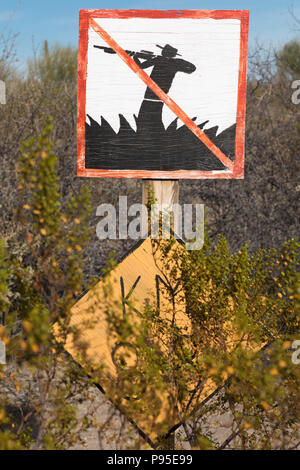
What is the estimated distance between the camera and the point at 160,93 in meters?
3.05

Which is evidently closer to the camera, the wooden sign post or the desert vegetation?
the desert vegetation

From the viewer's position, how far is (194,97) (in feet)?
10.0

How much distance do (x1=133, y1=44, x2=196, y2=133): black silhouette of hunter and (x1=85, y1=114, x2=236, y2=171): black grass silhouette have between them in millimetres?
76

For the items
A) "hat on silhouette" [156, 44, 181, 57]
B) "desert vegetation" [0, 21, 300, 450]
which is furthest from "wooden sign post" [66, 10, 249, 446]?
"desert vegetation" [0, 21, 300, 450]

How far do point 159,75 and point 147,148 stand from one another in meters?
0.43

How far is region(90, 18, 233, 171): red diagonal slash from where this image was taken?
3.03 m

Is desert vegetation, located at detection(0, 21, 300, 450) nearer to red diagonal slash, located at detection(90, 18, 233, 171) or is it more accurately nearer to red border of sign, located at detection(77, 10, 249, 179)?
red border of sign, located at detection(77, 10, 249, 179)

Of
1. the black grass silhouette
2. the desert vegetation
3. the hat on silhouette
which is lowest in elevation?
the desert vegetation

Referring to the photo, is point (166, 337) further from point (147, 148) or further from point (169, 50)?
point (169, 50)

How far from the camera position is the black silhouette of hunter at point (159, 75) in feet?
9.96

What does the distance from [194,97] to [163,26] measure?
1.45 feet

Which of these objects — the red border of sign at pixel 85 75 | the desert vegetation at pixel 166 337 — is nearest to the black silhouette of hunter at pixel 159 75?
the red border of sign at pixel 85 75

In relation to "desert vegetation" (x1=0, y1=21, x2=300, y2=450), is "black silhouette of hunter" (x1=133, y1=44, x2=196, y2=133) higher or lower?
higher
